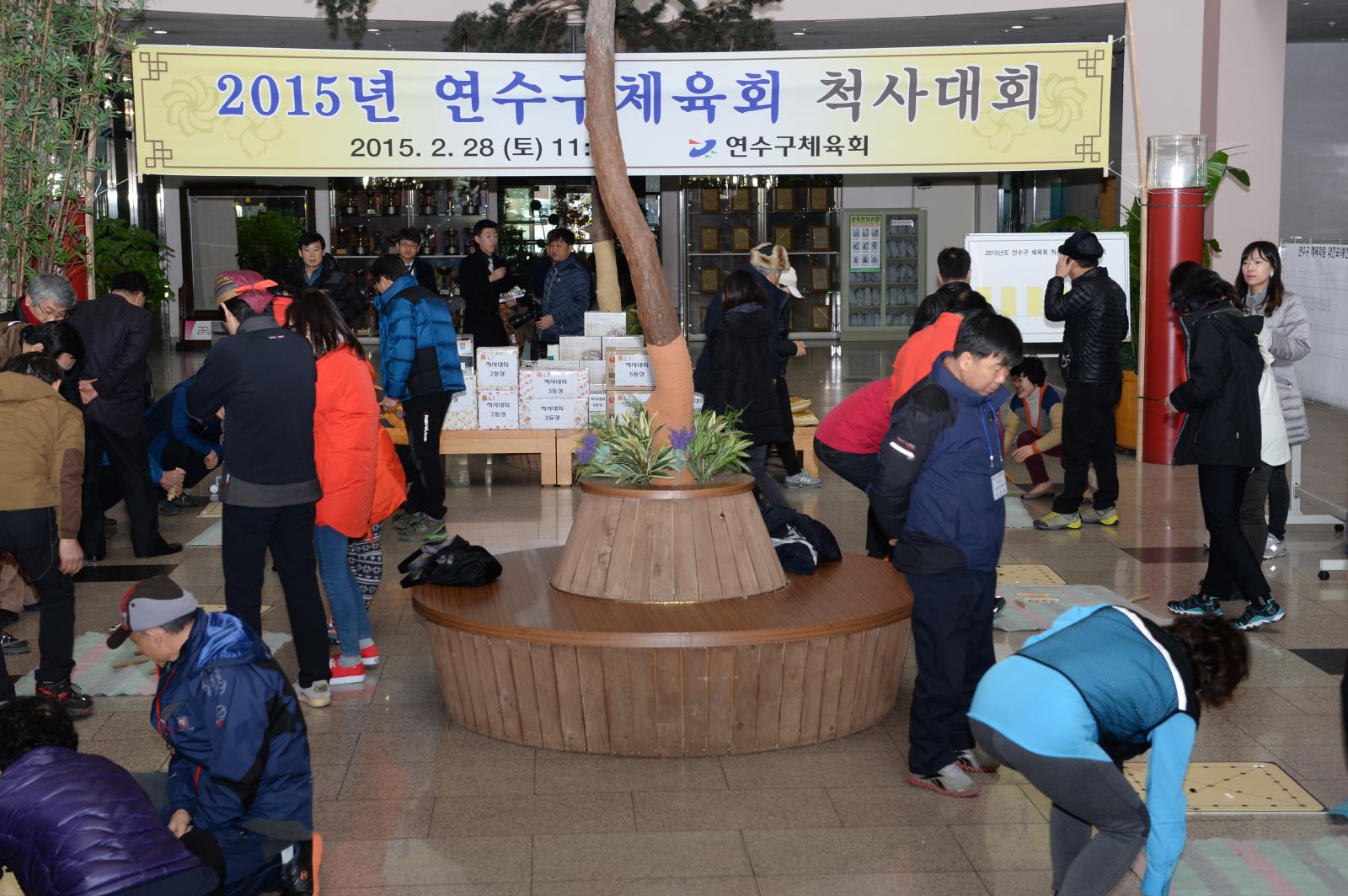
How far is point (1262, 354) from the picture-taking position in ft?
21.6

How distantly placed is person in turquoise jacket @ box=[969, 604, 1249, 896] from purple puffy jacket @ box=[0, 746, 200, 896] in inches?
72.0

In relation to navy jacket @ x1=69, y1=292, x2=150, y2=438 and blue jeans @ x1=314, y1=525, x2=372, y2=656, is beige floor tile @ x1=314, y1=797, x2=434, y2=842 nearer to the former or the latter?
blue jeans @ x1=314, y1=525, x2=372, y2=656

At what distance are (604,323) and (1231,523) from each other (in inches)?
217

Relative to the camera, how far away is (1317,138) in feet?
63.4

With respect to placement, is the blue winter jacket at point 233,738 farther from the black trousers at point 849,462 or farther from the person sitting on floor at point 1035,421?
the person sitting on floor at point 1035,421

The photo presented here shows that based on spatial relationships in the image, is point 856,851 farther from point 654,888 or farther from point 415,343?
point 415,343

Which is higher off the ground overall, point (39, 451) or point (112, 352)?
point (112, 352)

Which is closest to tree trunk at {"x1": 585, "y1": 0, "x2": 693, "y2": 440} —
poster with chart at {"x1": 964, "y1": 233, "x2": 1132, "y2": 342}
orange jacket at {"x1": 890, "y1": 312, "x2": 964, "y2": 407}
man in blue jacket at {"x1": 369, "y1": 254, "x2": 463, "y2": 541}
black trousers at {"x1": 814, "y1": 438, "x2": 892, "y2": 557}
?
black trousers at {"x1": 814, "y1": 438, "x2": 892, "y2": 557}

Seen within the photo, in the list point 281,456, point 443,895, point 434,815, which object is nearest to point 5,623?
point 281,456

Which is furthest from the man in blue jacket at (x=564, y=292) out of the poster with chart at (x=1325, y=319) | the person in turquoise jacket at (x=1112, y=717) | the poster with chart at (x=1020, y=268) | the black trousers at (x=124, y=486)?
the person in turquoise jacket at (x=1112, y=717)

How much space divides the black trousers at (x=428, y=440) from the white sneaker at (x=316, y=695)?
299 cm

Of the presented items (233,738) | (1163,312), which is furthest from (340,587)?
(1163,312)

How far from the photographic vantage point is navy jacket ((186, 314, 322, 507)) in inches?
195

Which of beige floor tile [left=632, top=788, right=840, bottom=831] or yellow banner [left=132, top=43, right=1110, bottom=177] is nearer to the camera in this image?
beige floor tile [left=632, top=788, right=840, bottom=831]
